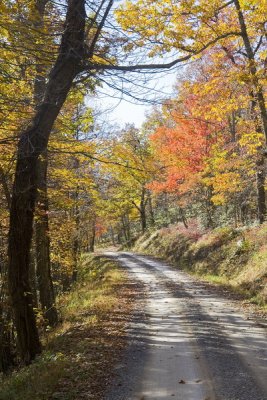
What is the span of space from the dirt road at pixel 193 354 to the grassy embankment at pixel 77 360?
1.25 ft

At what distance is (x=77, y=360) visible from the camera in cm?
738

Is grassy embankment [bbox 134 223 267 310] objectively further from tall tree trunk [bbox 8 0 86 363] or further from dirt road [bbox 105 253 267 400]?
tall tree trunk [bbox 8 0 86 363]

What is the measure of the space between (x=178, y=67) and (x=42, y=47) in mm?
2511

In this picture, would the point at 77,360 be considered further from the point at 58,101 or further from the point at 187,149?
the point at 187,149

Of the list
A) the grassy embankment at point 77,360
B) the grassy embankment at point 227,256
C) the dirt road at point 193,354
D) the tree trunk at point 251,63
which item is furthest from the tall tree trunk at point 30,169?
the grassy embankment at point 227,256

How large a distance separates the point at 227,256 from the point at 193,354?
1193 cm

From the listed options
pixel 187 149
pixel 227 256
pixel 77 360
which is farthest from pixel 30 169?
pixel 187 149

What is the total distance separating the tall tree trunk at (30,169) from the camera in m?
6.65

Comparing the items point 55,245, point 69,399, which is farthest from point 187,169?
point 69,399

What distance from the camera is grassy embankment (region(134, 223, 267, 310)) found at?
46.9 feet

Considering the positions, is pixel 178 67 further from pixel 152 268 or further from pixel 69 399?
pixel 152 268

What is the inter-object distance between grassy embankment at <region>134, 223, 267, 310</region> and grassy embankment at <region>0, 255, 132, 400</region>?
4.85 metres

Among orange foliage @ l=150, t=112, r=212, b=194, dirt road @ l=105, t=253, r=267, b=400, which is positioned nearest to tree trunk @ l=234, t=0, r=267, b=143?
dirt road @ l=105, t=253, r=267, b=400

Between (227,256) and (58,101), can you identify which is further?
(227,256)
